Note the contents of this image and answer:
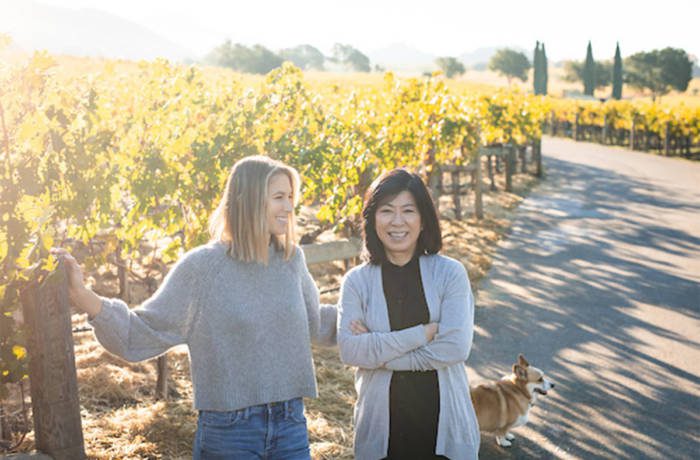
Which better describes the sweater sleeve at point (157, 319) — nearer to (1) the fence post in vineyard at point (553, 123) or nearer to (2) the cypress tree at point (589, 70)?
(1) the fence post in vineyard at point (553, 123)

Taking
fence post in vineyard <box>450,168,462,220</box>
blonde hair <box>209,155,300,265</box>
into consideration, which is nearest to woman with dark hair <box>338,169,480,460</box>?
blonde hair <box>209,155,300,265</box>

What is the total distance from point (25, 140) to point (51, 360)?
1.21 m

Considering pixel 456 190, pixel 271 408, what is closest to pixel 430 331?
pixel 271 408

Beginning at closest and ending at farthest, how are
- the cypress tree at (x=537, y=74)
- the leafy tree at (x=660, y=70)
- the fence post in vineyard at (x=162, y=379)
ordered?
the fence post in vineyard at (x=162, y=379), the cypress tree at (x=537, y=74), the leafy tree at (x=660, y=70)

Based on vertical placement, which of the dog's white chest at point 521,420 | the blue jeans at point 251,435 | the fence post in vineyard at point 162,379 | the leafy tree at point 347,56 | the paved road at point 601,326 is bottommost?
the paved road at point 601,326

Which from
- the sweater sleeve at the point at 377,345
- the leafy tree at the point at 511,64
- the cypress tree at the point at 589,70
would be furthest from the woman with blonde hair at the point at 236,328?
the leafy tree at the point at 511,64

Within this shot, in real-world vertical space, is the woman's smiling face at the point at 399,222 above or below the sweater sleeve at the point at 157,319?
above

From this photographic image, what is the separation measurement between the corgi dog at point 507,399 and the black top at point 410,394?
211 centimetres

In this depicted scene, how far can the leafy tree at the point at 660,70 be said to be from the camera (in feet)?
282

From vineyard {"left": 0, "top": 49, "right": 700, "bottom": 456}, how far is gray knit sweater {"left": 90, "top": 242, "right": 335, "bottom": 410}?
1.42 feet

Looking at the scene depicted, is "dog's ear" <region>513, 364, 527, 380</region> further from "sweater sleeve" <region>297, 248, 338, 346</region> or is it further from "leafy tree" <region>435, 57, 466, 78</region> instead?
"leafy tree" <region>435, 57, 466, 78</region>

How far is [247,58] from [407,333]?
8432cm

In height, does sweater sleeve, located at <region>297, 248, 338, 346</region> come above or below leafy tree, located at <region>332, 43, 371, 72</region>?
below

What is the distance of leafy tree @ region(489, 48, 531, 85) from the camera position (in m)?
112
